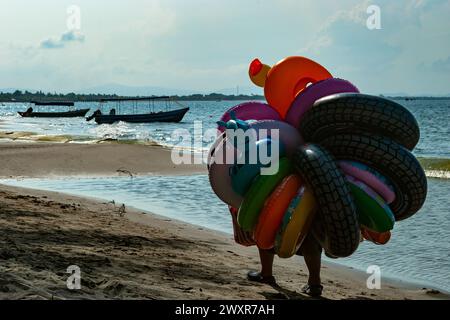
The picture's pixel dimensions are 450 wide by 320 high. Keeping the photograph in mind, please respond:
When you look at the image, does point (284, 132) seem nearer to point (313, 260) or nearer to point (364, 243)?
point (313, 260)

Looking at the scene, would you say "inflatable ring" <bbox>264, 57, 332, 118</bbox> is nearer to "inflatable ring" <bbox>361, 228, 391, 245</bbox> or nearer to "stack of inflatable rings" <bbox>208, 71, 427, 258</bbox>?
"stack of inflatable rings" <bbox>208, 71, 427, 258</bbox>

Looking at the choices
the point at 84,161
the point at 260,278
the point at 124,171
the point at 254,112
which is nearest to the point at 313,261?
the point at 260,278

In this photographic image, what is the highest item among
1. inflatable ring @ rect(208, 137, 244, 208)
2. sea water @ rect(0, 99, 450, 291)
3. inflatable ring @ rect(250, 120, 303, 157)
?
inflatable ring @ rect(250, 120, 303, 157)

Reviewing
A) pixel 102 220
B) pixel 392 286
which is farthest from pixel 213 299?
pixel 102 220

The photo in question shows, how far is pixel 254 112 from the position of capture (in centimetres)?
609

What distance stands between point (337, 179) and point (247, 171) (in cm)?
86

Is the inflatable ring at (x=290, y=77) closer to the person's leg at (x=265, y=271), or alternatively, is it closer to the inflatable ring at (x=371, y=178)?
the inflatable ring at (x=371, y=178)

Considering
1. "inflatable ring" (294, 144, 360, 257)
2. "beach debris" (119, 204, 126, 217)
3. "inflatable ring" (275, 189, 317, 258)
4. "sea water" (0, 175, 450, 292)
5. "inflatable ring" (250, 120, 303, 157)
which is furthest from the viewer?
"beach debris" (119, 204, 126, 217)

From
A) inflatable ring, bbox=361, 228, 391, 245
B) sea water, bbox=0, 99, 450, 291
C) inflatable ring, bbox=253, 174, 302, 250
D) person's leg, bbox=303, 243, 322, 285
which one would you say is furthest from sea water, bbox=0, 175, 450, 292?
inflatable ring, bbox=253, 174, 302, 250

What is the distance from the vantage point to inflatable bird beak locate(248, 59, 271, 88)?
6.61 m

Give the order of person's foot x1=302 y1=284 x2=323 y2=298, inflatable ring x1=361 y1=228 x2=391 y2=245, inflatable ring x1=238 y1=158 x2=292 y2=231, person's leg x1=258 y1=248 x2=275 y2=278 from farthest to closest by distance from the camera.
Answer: person's leg x1=258 y1=248 x2=275 y2=278, person's foot x1=302 y1=284 x2=323 y2=298, inflatable ring x1=361 y1=228 x2=391 y2=245, inflatable ring x1=238 y1=158 x2=292 y2=231

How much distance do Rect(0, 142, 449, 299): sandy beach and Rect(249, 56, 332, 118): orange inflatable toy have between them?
199cm

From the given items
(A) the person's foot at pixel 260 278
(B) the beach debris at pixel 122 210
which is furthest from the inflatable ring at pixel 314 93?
(B) the beach debris at pixel 122 210

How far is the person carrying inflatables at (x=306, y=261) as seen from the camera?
5.89 m
